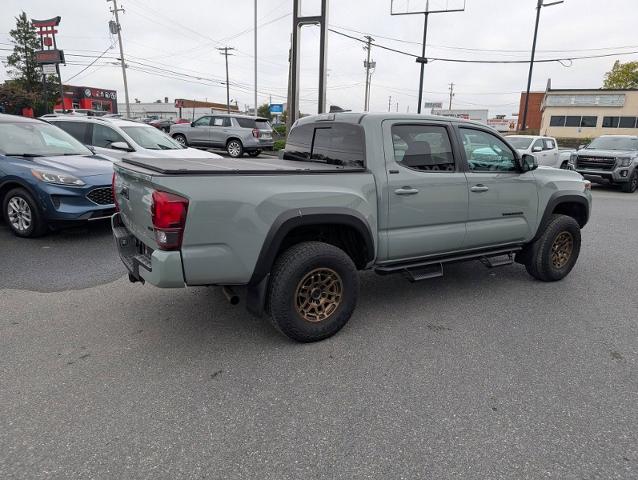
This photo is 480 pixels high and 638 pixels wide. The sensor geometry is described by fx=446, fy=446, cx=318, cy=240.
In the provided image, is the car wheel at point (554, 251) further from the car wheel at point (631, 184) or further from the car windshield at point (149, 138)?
the car wheel at point (631, 184)

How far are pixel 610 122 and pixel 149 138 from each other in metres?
51.4

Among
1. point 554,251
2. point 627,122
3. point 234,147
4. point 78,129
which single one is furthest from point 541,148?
point 627,122

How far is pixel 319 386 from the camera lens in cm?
298

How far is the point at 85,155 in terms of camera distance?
7.23 meters

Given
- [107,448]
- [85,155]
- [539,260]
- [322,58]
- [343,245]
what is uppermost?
[322,58]

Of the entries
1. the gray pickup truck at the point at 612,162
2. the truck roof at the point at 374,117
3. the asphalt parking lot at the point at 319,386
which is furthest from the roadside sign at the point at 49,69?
the gray pickup truck at the point at 612,162

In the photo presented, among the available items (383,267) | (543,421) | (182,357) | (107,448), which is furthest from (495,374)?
(107,448)

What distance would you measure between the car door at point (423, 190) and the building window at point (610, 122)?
5254 cm

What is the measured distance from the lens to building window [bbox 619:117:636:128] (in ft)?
151

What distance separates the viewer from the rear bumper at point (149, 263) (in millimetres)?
2967

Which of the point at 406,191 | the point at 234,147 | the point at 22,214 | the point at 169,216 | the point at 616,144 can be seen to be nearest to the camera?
the point at 169,216

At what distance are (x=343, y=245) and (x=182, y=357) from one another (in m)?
1.60

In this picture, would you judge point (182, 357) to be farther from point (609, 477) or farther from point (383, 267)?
point (609, 477)

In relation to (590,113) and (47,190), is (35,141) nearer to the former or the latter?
(47,190)
